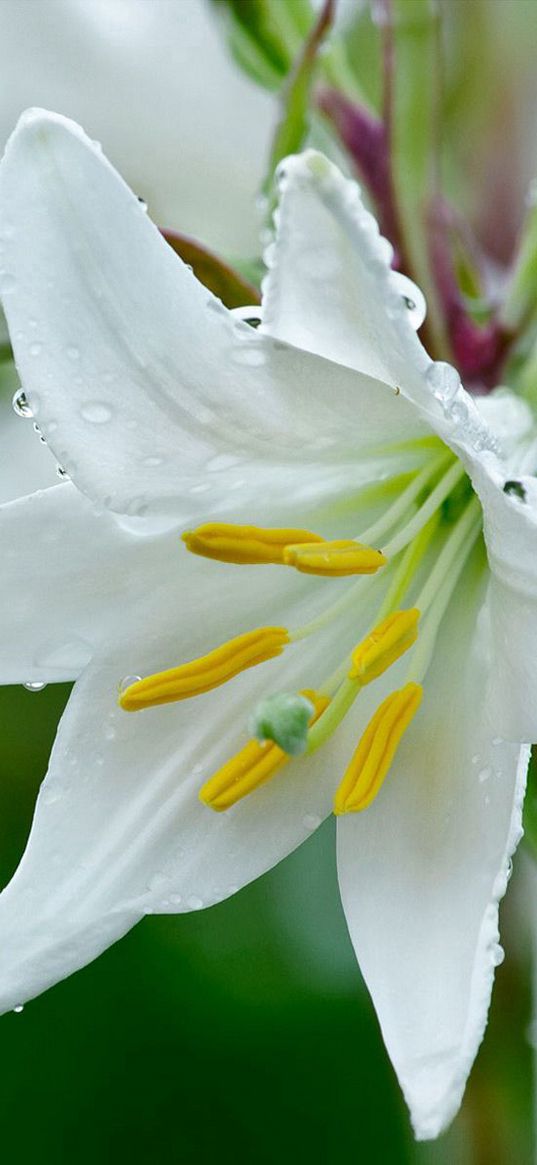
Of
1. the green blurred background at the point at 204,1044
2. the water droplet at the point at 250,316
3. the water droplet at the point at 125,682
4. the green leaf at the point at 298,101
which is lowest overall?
the green blurred background at the point at 204,1044

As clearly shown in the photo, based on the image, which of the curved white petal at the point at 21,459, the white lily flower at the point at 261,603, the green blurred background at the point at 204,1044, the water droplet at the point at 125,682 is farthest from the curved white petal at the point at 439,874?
the green blurred background at the point at 204,1044

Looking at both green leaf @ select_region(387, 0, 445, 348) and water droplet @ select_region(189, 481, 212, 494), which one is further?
green leaf @ select_region(387, 0, 445, 348)

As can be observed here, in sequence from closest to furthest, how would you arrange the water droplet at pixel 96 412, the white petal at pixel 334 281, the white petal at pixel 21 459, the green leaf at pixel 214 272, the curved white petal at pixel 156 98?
1. the white petal at pixel 334 281
2. the water droplet at pixel 96 412
3. the green leaf at pixel 214 272
4. the white petal at pixel 21 459
5. the curved white petal at pixel 156 98

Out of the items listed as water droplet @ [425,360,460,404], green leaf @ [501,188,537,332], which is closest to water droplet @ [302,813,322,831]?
water droplet @ [425,360,460,404]

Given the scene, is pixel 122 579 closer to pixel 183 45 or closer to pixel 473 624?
pixel 473 624

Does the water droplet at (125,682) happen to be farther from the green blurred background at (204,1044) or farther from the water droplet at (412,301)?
the green blurred background at (204,1044)

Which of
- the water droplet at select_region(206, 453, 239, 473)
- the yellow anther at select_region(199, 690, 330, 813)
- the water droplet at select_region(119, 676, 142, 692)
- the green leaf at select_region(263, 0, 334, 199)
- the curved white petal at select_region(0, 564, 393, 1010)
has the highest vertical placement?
the green leaf at select_region(263, 0, 334, 199)

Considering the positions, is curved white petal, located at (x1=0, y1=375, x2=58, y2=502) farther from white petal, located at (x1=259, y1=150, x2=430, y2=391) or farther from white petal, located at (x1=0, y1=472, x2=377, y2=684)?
white petal, located at (x1=259, y1=150, x2=430, y2=391)

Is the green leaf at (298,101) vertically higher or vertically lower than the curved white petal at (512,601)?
higher
